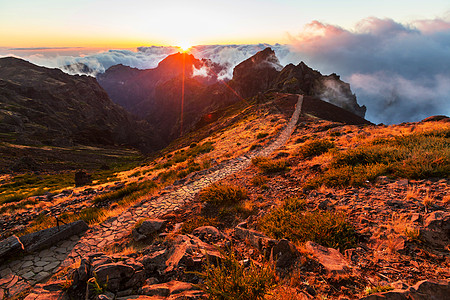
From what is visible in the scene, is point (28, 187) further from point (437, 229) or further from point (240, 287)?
point (437, 229)

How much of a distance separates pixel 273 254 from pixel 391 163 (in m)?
8.11

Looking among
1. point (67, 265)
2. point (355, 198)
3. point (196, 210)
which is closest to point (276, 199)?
point (355, 198)

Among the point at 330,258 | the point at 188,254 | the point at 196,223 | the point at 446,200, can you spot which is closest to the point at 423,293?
the point at 330,258

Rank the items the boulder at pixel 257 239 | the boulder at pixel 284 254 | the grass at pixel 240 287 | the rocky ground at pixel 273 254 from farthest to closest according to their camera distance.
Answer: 1. the boulder at pixel 257 239
2. the boulder at pixel 284 254
3. the rocky ground at pixel 273 254
4. the grass at pixel 240 287

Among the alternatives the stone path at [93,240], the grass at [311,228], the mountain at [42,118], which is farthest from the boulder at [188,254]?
the mountain at [42,118]

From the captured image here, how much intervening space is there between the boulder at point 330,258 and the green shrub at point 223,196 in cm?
475

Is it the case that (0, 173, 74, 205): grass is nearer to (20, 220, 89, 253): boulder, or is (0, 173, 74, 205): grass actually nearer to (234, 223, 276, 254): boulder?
(20, 220, 89, 253): boulder

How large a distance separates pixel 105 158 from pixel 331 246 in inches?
5236

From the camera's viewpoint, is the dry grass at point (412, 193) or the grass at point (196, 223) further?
the grass at point (196, 223)

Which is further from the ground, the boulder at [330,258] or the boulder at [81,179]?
the boulder at [330,258]

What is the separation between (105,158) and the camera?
113875 millimetres

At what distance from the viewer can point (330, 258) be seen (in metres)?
4.74

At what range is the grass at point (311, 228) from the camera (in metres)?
5.55

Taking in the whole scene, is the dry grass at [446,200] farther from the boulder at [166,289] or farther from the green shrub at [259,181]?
the boulder at [166,289]
